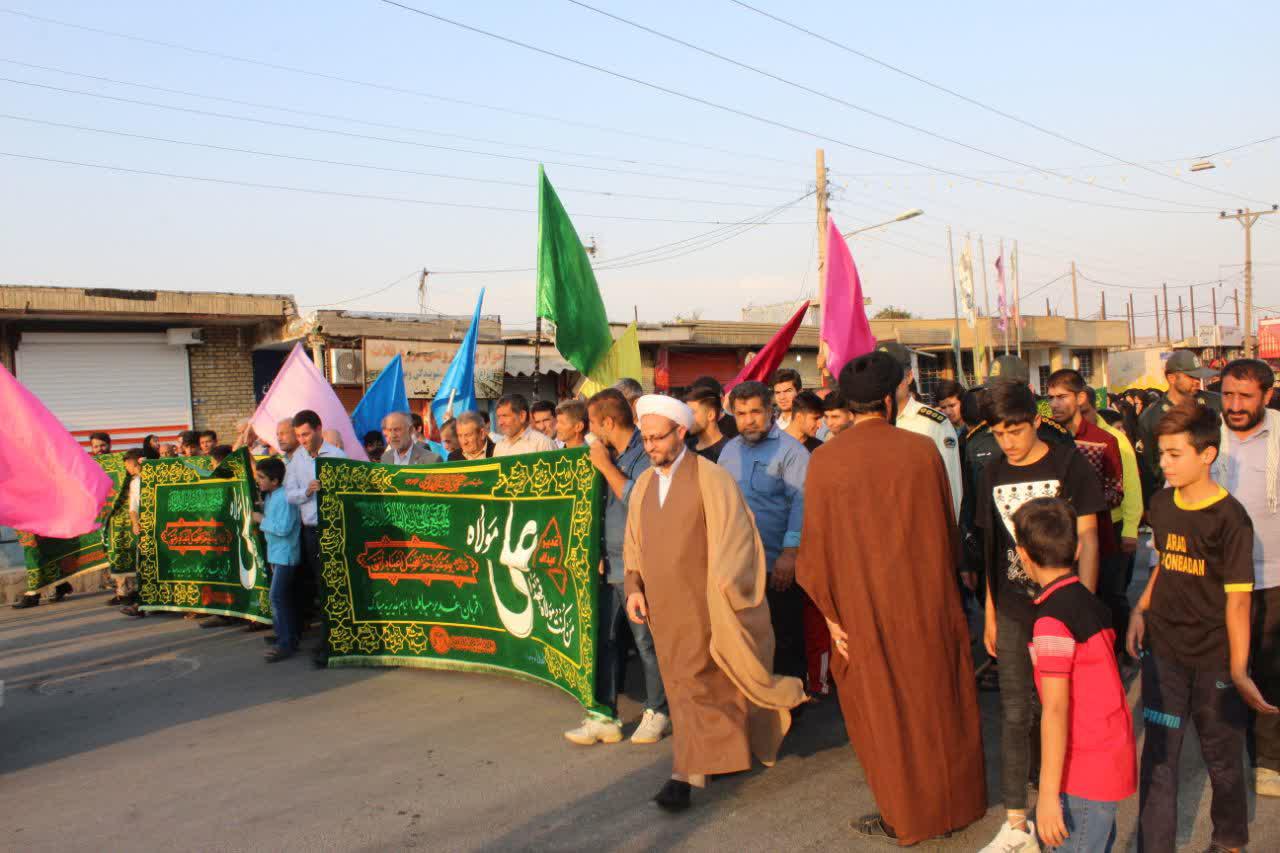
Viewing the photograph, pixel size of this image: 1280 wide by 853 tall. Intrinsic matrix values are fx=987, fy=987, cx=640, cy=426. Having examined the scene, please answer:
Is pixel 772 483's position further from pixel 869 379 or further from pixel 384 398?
pixel 384 398

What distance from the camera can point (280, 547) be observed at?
7262 millimetres

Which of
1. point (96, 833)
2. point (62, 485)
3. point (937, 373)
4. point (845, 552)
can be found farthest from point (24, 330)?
point (937, 373)

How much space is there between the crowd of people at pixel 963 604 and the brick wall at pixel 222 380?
1395cm

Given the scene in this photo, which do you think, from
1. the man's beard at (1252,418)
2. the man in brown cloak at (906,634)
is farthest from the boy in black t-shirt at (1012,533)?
the man's beard at (1252,418)

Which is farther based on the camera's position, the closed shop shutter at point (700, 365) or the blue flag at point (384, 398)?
the closed shop shutter at point (700, 365)

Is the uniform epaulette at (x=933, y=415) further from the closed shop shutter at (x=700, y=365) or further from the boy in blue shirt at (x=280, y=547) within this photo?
the closed shop shutter at (x=700, y=365)

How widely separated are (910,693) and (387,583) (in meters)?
4.16

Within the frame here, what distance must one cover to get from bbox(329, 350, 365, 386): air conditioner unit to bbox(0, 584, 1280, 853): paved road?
10057 mm

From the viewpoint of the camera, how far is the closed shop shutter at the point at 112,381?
15.4 meters

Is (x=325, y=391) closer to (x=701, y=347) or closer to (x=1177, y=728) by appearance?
(x=1177, y=728)

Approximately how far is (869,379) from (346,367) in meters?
14.3

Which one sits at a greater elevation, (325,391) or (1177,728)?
(325,391)

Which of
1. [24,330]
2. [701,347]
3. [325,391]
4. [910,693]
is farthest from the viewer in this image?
[701,347]

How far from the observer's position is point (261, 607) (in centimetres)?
810
